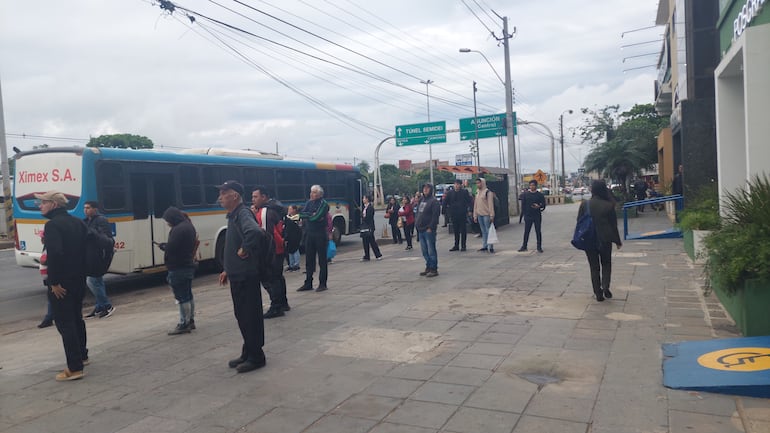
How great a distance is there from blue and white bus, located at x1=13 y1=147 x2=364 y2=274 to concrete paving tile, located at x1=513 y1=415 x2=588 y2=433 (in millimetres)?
9748

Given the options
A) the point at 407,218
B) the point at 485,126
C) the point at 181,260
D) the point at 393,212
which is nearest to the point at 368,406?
the point at 181,260

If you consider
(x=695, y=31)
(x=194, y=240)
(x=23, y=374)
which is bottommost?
(x=23, y=374)

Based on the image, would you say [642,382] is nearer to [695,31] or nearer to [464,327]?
[464,327]

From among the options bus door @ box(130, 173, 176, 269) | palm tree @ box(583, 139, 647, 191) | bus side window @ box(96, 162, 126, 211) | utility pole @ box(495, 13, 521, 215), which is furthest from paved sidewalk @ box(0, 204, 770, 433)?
palm tree @ box(583, 139, 647, 191)

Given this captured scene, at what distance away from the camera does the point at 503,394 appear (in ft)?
15.6

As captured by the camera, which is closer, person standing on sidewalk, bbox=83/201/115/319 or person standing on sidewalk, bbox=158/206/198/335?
person standing on sidewalk, bbox=158/206/198/335

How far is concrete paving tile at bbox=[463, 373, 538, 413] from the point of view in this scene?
4.50m

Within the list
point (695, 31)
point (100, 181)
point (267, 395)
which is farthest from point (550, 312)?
point (695, 31)

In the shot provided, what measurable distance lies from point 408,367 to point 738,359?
2797 millimetres

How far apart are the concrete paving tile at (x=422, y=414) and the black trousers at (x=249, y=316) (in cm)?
178

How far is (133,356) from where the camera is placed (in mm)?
6547

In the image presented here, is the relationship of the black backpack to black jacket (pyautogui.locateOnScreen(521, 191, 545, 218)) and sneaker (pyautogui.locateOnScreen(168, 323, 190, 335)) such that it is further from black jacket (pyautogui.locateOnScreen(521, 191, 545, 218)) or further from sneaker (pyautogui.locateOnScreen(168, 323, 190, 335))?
black jacket (pyautogui.locateOnScreen(521, 191, 545, 218))

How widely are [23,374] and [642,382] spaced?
19.3ft

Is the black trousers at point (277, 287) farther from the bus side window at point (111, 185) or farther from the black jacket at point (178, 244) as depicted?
the bus side window at point (111, 185)
